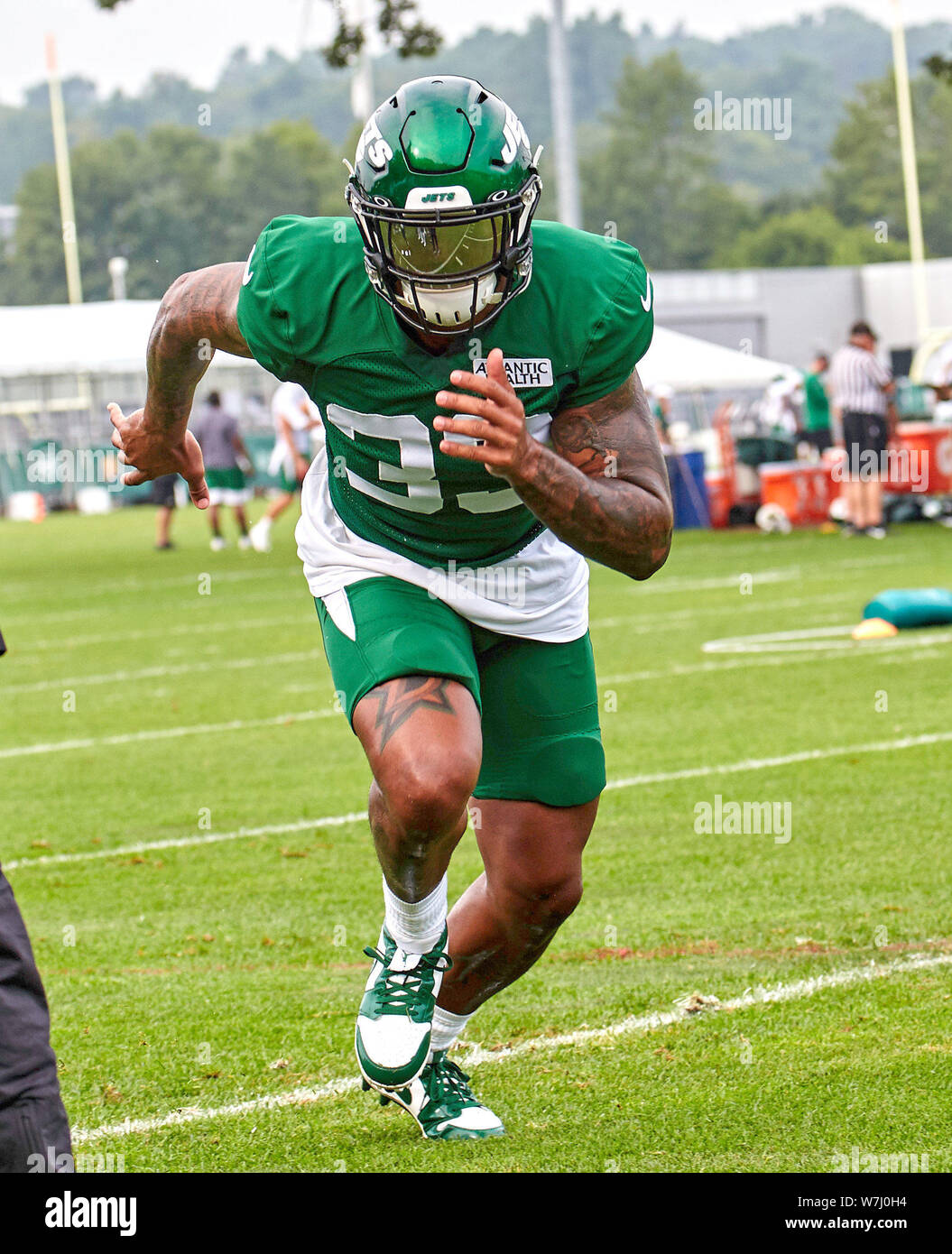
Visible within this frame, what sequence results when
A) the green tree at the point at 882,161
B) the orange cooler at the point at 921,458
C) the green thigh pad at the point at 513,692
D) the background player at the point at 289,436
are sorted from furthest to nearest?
1. the green tree at the point at 882,161
2. the orange cooler at the point at 921,458
3. the background player at the point at 289,436
4. the green thigh pad at the point at 513,692

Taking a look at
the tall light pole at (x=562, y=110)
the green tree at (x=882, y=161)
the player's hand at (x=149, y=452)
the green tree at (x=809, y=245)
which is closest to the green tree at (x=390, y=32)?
the tall light pole at (x=562, y=110)

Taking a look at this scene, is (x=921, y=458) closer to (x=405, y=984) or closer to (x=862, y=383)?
(x=862, y=383)

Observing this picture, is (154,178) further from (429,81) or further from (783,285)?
(429,81)

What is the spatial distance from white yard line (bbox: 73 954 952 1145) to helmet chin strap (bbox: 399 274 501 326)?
181cm

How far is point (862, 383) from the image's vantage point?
18359mm

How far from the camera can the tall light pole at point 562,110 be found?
2353cm

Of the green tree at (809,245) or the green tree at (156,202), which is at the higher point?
the green tree at (156,202)

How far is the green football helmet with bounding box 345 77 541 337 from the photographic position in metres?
3.32

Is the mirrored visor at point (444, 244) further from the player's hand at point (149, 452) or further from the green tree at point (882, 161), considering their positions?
the green tree at point (882, 161)

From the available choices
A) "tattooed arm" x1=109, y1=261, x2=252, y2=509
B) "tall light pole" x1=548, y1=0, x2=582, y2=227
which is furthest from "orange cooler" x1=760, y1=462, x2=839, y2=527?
"tattooed arm" x1=109, y1=261, x2=252, y2=509

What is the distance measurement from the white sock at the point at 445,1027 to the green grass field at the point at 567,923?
18cm

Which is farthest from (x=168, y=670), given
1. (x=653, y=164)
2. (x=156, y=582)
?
(x=653, y=164)

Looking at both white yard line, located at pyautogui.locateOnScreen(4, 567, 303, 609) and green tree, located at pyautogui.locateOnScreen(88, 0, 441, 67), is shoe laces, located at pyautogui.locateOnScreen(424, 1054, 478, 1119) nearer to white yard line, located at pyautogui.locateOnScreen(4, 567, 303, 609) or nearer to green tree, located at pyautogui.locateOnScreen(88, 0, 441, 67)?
white yard line, located at pyautogui.locateOnScreen(4, 567, 303, 609)

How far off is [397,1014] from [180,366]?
61.3 inches
